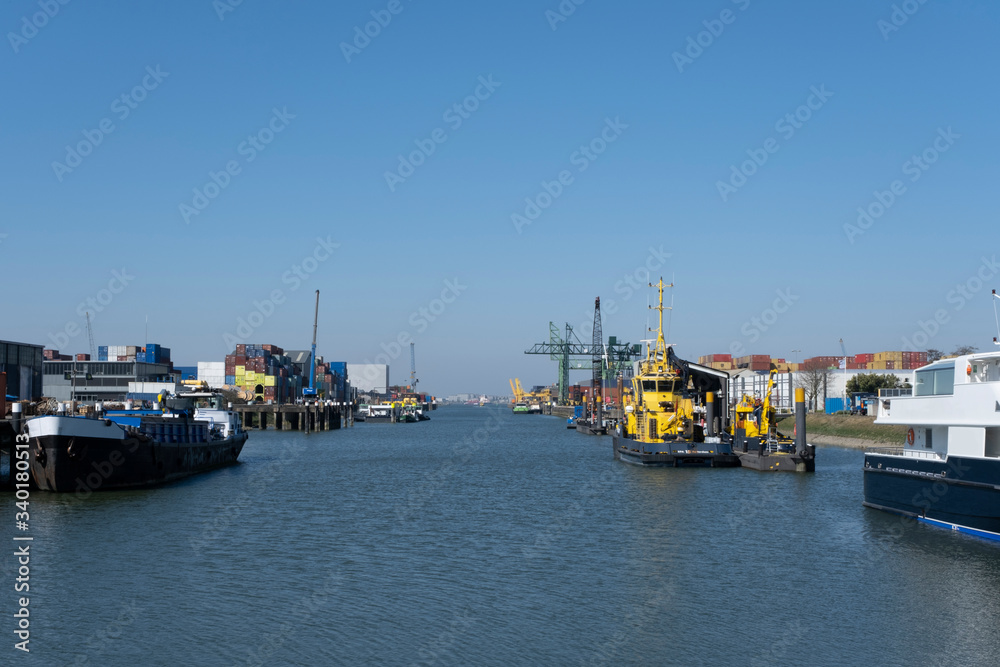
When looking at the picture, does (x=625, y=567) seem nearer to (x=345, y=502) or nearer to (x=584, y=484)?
(x=345, y=502)

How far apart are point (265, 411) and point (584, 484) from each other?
9223 centimetres

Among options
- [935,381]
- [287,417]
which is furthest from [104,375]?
[935,381]

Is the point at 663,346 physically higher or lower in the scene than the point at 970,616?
higher

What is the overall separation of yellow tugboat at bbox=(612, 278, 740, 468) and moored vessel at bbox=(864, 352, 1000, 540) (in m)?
20.4

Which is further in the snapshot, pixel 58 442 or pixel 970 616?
pixel 58 442

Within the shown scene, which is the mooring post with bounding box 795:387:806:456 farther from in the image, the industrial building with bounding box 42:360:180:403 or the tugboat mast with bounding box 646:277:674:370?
the industrial building with bounding box 42:360:180:403

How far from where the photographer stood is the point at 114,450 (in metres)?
39.8

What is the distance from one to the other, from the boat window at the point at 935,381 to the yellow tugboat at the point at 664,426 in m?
23.2

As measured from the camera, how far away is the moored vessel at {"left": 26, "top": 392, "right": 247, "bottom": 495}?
37.4 metres

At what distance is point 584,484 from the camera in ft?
153

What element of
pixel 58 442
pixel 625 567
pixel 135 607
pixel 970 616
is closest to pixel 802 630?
pixel 970 616

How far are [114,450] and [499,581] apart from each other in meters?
25.0

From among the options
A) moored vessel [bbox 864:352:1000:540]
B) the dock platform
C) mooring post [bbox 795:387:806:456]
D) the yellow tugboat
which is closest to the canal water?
moored vessel [bbox 864:352:1000:540]

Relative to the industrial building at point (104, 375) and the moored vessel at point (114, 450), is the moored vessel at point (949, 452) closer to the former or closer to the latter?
the moored vessel at point (114, 450)
